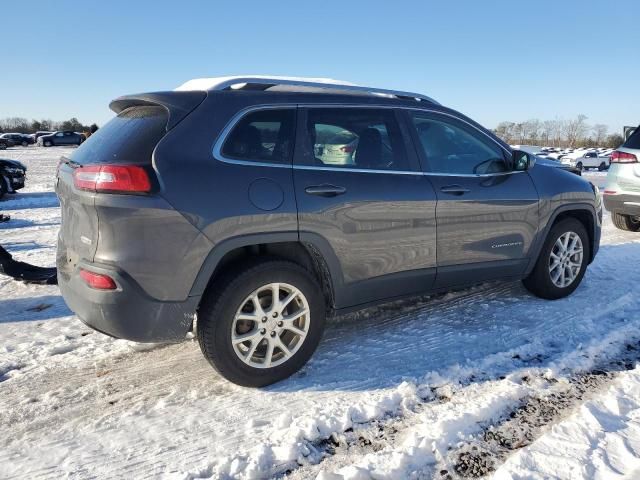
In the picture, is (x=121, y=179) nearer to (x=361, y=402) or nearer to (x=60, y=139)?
(x=361, y=402)

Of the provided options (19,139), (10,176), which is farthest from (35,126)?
(10,176)

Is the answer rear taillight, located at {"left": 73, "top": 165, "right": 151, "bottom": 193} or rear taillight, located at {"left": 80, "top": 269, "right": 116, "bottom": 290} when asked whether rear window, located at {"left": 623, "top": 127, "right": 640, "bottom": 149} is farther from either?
rear taillight, located at {"left": 80, "top": 269, "right": 116, "bottom": 290}

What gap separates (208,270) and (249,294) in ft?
0.93

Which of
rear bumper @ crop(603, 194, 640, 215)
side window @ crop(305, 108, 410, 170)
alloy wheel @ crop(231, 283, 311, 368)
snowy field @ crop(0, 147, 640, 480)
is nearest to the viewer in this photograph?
snowy field @ crop(0, 147, 640, 480)

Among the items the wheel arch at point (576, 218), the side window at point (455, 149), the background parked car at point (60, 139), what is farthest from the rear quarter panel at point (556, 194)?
the background parked car at point (60, 139)

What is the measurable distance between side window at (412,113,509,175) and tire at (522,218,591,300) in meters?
0.86

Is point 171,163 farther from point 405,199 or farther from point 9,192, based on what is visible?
point 9,192

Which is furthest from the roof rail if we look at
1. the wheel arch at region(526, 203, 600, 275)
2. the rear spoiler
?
the wheel arch at region(526, 203, 600, 275)

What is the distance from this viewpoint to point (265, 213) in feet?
9.64

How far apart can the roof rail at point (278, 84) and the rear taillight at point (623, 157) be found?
16.9ft

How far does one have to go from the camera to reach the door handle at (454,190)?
12.3 feet

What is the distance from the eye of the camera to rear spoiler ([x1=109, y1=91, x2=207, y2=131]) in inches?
113

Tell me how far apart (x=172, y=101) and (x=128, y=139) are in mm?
345

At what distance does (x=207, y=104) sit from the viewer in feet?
9.67
